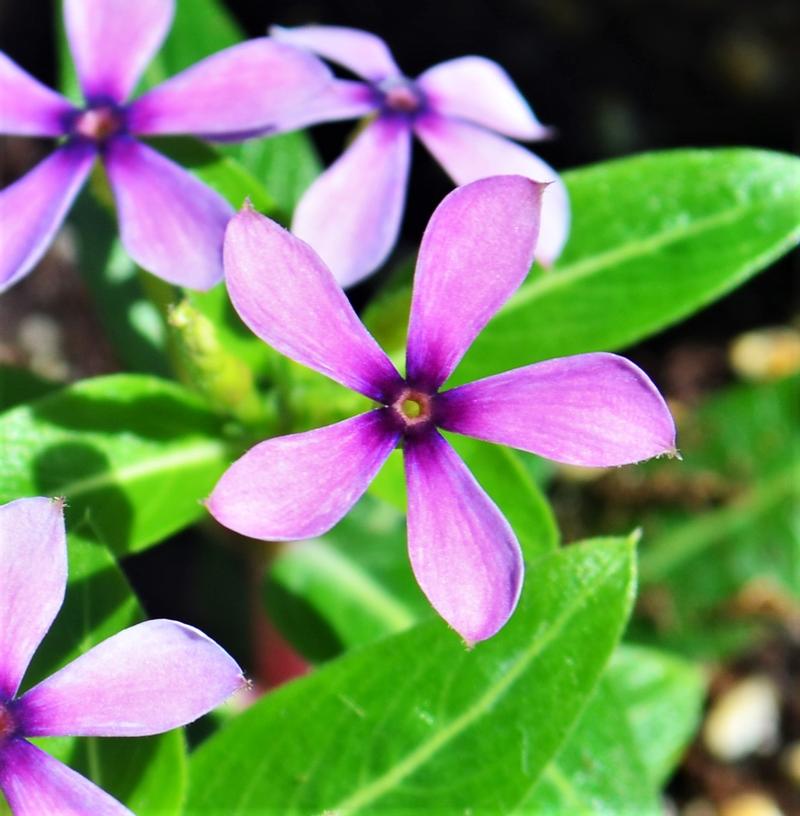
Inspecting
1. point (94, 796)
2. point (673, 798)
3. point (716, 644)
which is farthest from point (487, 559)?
point (673, 798)

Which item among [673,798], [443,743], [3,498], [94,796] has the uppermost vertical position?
[673,798]

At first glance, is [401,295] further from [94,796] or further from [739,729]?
[739,729]

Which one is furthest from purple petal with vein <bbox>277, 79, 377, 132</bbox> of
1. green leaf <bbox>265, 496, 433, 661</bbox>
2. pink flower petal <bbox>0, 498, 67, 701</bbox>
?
green leaf <bbox>265, 496, 433, 661</bbox>

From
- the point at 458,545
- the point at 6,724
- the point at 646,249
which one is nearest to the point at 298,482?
the point at 458,545

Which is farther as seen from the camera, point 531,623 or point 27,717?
point 531,623

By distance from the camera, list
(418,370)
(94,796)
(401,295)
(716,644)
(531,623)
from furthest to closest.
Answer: (716,644), (401,295), (531,623), (418,370), (94,796)

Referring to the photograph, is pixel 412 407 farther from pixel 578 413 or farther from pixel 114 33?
pixel 114 33
